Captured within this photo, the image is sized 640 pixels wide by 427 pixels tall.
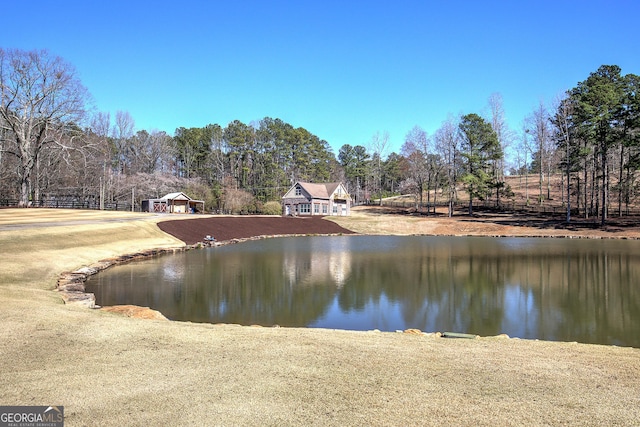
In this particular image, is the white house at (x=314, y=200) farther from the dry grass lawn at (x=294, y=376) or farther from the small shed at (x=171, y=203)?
the dry grass lawn at (x=294, y=376)

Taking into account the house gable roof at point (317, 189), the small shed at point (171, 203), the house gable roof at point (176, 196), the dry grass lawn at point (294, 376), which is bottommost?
the dry grass lawn at point (294, 376)

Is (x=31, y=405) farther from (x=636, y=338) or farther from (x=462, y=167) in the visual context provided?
(x=462, y=167)

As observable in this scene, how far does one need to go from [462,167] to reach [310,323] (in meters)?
56.9

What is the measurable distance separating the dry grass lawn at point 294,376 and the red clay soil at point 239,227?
2681cm

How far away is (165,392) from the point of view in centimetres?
496

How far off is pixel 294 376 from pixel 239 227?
38447 mm

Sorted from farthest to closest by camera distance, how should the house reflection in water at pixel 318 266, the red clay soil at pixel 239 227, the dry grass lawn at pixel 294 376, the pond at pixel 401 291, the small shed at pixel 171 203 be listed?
the small shed at pixel 171 203
the red clay soil at pixel 239 227
the house reflection in water at pixel 318 266
the pond at pixel 401 291
the dry grass lawn at pixel 294 376

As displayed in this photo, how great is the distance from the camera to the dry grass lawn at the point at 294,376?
174 inches

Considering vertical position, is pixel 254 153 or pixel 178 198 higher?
pixel 254 153

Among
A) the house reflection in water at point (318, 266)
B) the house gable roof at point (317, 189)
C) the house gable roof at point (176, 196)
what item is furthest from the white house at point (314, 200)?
the house reflection in water at point (318, 266)

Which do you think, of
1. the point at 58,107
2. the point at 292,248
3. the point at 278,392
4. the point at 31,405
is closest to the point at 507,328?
the point at 278,392

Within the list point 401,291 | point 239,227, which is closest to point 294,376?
point 401,291

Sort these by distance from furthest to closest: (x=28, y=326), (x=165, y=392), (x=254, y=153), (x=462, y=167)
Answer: (x=254, y=153)
(x=462, y=167)
(x=28, y=326)
(x=165, y=392)

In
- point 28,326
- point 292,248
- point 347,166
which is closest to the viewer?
point 28,326
